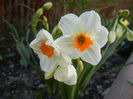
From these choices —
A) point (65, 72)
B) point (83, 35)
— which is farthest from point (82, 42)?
point (65, 72)

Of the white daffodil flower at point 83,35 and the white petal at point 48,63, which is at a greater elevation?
the white daffodil flower at point 83,35

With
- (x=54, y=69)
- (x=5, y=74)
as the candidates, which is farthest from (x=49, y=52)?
(x=5, y=74)

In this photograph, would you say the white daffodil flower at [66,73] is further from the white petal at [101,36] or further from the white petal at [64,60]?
the white petal at [101,36]

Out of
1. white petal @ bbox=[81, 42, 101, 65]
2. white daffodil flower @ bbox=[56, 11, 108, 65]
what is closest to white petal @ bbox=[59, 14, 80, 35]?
white daffodil flower @ bbox=[56, 11, 108, 65]

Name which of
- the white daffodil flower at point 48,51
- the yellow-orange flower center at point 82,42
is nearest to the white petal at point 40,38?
the white daffodil flower at point 48,51

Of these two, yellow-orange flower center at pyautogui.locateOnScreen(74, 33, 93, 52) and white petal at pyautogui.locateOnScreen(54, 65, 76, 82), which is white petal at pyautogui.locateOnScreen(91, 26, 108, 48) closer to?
yellow-orange flower center at pyautogui.locateOnScreen(74, 33, 93, 52)

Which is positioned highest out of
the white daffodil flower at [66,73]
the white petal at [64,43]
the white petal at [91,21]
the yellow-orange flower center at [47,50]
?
the white petal at [91,21]

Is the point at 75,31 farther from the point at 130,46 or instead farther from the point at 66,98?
the point at 130,46
